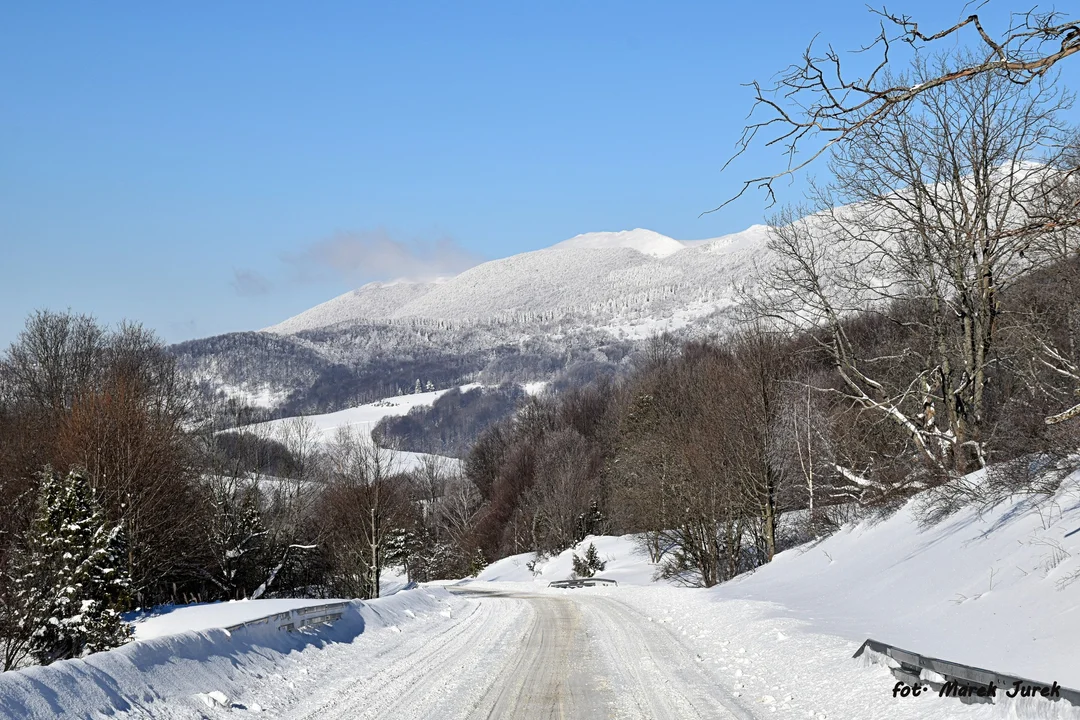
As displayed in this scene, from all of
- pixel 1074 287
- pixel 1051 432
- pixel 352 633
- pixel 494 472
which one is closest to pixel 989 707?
pixel 1051 432

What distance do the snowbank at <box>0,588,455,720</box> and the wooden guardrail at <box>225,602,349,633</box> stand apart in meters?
0.11

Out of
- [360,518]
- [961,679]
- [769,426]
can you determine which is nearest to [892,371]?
[769,426]

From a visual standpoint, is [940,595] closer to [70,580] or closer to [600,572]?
[70,580]

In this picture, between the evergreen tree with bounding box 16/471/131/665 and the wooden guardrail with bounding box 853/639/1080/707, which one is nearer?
the wooden guardrail with bounding box 853/639/1080/707

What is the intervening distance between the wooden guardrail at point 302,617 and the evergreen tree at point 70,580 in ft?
14.4

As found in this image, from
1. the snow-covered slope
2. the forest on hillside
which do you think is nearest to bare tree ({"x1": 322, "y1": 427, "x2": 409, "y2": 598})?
the forest on hillside

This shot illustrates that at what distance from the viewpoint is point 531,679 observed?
437 inches

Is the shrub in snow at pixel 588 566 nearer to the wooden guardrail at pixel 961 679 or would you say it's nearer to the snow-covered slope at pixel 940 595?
the snow-covered slope at pixel 940 595

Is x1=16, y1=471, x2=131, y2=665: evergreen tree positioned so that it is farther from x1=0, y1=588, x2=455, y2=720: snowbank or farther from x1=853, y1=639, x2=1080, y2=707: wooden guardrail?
x1=853, y1=639, x2=1080, y2=707: wooden guardrail

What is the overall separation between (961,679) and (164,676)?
815 cm

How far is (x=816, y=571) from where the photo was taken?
73.6 ft

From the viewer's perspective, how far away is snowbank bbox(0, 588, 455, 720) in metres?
7.44

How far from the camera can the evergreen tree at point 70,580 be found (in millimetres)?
17703

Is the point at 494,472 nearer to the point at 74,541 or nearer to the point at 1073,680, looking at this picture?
the point at 74,541
